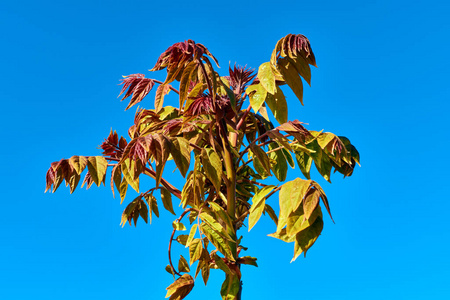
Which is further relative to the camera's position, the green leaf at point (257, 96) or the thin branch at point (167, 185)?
the thin branch at point (167, 185)

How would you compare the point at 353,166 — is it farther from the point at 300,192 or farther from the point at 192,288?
the point at 192,288

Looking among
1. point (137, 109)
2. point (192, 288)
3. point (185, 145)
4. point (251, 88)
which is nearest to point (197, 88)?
point (251, 88)

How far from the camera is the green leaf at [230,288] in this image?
2043mm

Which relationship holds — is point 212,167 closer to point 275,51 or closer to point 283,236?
point 283,236

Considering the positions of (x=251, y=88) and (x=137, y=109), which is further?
(x=137, y=109)

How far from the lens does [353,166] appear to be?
2.39 m

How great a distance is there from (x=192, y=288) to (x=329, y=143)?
90cm

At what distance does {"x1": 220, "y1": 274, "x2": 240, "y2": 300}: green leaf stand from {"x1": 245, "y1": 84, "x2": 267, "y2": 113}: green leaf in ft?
2.41

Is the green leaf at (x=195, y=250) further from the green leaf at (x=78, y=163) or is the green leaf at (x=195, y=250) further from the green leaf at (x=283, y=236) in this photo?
the green leaf at (x=78, y=163)

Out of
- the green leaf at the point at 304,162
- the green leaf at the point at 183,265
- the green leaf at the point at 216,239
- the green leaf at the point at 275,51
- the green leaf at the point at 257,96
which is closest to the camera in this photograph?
the green leaf at the point at 216,239

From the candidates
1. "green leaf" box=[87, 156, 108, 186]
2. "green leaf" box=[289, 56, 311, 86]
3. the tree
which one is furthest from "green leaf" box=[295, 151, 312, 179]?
"green leaf" box=[87, 156, 108, 186]

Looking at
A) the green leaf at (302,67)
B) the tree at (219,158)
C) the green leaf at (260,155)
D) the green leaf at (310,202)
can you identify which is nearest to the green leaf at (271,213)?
the tree at (219,158)

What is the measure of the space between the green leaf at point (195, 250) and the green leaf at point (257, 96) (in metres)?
0.60

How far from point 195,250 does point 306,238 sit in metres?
0.47
